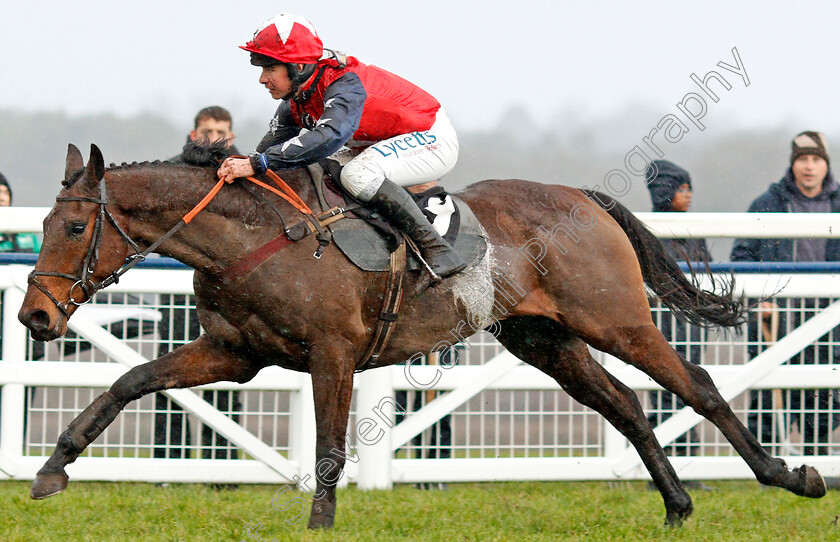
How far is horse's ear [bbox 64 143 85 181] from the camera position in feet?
13.0

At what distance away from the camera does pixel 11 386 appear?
210 inches

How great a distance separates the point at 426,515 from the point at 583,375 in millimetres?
951

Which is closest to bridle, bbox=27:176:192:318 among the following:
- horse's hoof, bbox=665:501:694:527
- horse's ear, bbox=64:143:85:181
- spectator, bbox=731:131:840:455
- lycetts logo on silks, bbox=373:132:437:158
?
horse's ear, bbox=64:143:85:181

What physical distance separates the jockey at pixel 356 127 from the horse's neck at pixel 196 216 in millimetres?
120

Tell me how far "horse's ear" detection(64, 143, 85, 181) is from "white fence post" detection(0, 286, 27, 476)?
1566 millimetres

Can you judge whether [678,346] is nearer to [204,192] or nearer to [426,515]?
[426,515]

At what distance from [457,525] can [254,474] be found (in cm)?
137

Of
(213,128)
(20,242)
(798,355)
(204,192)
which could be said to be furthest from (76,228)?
(798,355)

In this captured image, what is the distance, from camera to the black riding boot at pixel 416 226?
4184 mm

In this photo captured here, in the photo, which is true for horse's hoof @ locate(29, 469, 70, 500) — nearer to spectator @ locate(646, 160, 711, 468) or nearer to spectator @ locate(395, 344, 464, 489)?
spectator @ locate(395, 344, 464, 489)

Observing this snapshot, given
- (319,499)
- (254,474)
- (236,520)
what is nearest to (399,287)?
(319,499)

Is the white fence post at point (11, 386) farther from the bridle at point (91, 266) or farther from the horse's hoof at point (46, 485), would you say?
the bridle at point (91, 266)

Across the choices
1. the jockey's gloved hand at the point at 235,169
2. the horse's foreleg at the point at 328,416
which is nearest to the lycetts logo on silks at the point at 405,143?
the jockey's gloved hand at the point at 235,169

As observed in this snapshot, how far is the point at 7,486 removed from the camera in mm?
5410
